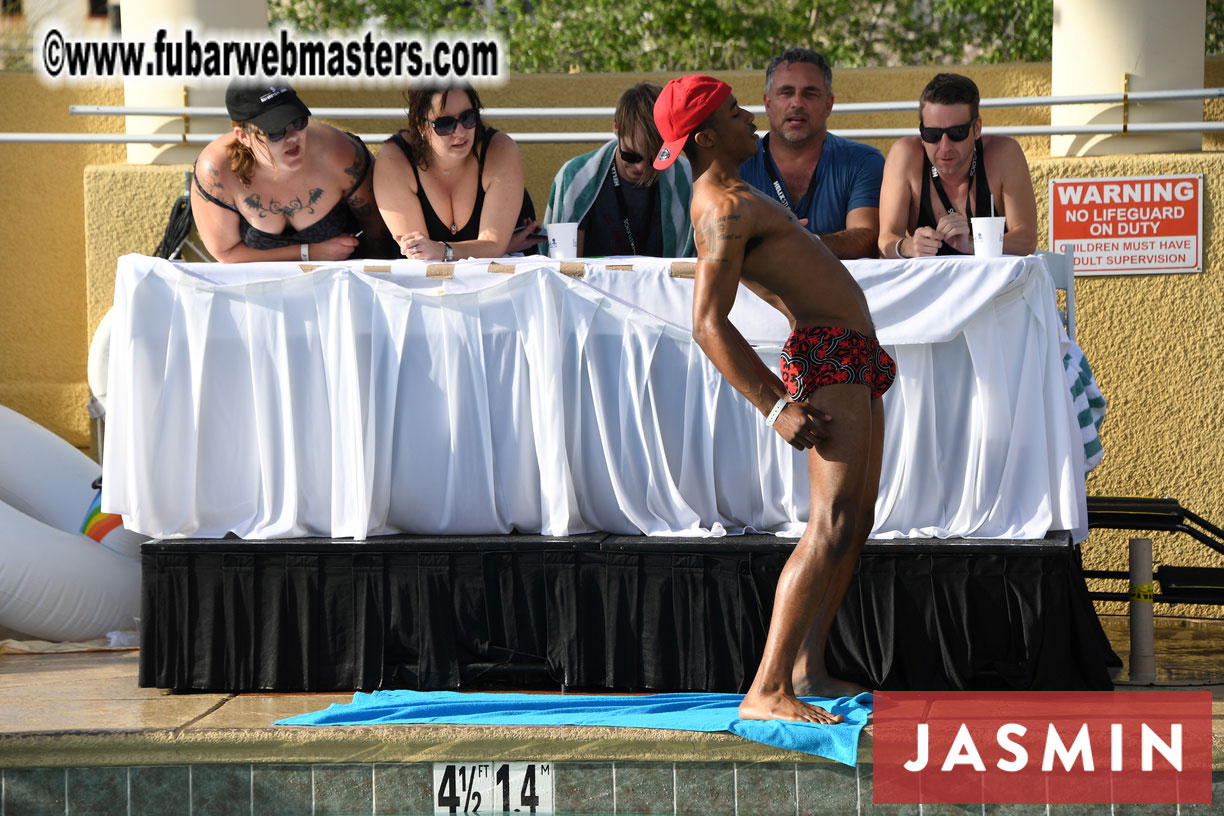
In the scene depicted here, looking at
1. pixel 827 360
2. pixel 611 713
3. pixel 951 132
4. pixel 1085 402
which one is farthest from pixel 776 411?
pixel 951 132

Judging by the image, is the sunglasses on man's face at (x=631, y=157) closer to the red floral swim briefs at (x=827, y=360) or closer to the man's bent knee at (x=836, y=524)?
the red floral swim briefs at (x=827, y=360)

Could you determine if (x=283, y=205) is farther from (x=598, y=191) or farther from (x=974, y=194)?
(x=974, y=194)

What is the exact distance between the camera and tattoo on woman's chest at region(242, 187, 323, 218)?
15.9 feet

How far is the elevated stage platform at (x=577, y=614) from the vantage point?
13.3 ft

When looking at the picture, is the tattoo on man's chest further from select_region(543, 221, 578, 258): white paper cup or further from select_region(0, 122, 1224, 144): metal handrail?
select_region(0, 122, 1224, 144): metal handrail

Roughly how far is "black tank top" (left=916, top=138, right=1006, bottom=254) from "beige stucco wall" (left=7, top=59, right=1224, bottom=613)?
159cm

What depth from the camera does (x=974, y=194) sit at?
15.9 ft

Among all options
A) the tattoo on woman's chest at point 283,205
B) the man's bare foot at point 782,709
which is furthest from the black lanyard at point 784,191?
the man's bare foot at point 782,709

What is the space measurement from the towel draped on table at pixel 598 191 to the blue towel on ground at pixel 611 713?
6.10ft

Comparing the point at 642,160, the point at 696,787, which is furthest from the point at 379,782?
the point at 642,160

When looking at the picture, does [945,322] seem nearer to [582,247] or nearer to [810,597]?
[810,597]

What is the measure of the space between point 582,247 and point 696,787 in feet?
7.84

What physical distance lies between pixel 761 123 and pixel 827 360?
342 cm

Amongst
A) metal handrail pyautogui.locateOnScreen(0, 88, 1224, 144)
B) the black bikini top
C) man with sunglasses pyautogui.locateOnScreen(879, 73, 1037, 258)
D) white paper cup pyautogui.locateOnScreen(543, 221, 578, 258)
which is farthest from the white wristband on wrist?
metal handrail pyautogui.locateOnScreen(0, 88, 1224, 144)
